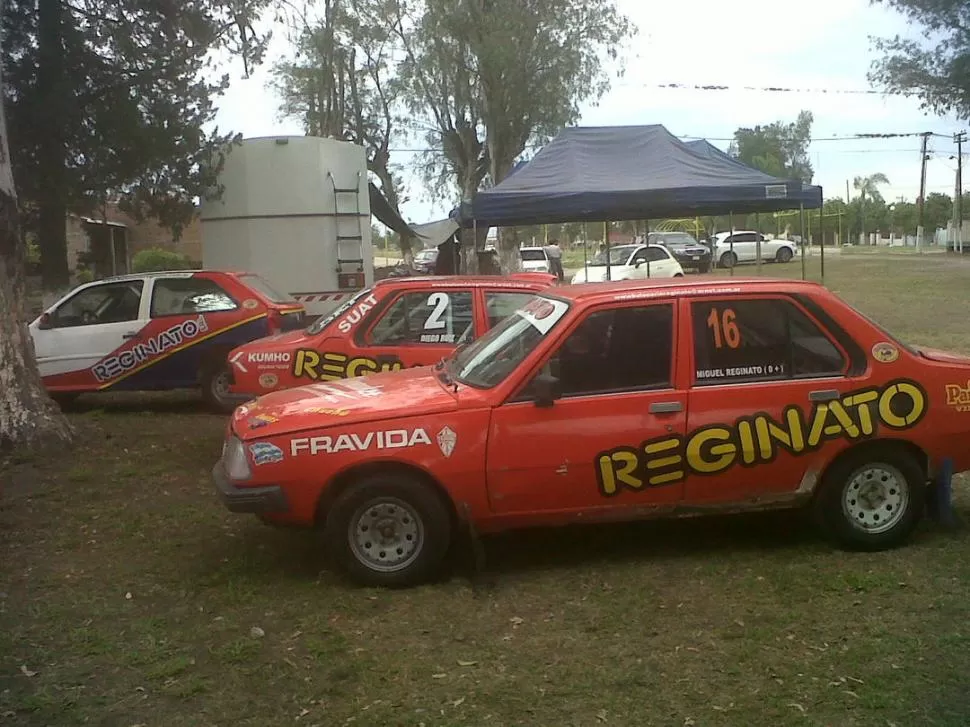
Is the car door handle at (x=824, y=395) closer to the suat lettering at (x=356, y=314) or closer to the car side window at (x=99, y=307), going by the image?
the suat lettering at (x=356, y=314)

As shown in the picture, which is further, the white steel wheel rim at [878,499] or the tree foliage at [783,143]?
the tree foliage at [783,143]

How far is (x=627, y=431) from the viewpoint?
5410 millimetres

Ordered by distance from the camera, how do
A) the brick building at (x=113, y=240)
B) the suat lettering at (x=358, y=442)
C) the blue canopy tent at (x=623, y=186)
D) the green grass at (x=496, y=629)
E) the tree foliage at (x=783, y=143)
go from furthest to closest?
the tree foliage at (x=783, y=143) → the brick building at (x=113, y=240) → the blue canopy tent at (x=623, y=186) → the suat lettering at (x=358, y=442) → the green grass at (x=496, y=629)

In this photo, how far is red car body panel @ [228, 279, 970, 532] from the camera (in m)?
5.30

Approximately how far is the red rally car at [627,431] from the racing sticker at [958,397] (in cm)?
1

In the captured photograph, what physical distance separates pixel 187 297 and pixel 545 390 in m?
6.93

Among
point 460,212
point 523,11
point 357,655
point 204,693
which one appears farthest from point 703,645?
point 523,11

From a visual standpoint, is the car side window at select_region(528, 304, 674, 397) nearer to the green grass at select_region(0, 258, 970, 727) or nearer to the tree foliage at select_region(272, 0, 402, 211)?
the green grass at select_region(0, 258, 970, 727)

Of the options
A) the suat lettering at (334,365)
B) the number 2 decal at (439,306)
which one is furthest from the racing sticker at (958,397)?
the suat lettering at (334,365)

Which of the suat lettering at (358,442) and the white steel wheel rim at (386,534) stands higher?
the suat lettering at (358,442)

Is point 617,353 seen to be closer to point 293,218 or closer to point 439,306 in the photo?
point 439,306

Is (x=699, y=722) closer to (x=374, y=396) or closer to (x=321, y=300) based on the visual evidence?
(x=374, y=396)

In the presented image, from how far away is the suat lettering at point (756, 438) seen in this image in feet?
17.8

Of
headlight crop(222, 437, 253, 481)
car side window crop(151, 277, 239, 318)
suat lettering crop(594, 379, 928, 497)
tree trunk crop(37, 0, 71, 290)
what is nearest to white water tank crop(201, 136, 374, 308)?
tree trunk crop(37, 0, 71, 290)
